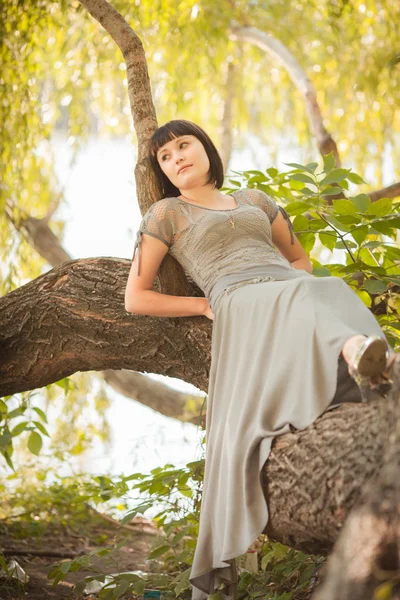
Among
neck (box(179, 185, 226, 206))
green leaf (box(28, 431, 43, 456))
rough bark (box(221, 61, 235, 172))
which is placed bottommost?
green leaf (box(28, 431, 43, 456))

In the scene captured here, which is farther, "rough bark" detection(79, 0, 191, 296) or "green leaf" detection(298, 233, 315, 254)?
"green leaf" detection(298, 233, 315, 254)

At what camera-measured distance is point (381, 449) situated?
1.38m

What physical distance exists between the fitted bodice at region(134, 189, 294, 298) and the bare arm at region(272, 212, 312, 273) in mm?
128

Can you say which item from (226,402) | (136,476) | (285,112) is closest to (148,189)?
(226,402)

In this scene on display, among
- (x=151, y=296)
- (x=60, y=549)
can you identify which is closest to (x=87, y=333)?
(x=151, y=296)

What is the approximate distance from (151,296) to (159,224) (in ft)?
0.72

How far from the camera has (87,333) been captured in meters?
2.52

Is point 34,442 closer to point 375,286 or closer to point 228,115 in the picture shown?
point 375,286

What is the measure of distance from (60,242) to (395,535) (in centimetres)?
375

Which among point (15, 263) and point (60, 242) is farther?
point (60, 242)

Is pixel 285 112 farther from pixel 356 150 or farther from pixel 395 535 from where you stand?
pixel 395 535

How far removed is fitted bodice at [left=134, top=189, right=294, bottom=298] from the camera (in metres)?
2.12

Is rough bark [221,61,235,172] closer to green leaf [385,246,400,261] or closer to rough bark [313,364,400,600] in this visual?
green leaf [385,246,400,261]

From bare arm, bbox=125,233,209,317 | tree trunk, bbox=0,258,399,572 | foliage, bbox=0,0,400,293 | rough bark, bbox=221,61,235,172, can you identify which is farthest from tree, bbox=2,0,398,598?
rough bark, bbox=221,61,235,172
